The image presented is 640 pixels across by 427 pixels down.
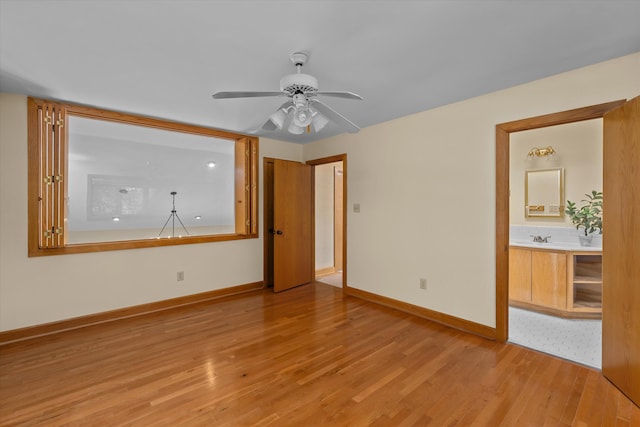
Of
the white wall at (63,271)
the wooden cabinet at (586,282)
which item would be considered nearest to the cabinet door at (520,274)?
the wooden cabinet at (586,282)

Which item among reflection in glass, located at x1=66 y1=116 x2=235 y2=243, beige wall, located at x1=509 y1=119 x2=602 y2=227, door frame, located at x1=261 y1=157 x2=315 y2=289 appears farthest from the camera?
door frame, located at x1=261 y1=157 x2=315 y2=289

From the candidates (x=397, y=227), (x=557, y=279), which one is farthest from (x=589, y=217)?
(x=397, y=227)

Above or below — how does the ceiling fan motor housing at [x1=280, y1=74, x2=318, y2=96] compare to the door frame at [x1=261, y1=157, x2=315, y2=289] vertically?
above

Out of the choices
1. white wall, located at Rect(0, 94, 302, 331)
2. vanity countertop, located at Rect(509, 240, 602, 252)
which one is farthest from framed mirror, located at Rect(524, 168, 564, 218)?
white wall, located at Rect(0, 94, 302, 331)

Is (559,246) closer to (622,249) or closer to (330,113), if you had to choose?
(622,249)

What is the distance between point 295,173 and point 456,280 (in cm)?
282

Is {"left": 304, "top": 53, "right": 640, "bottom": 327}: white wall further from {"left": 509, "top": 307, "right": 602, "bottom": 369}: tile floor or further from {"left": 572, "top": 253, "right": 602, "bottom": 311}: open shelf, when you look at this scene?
{"left": 572, "top": 253, "right": 602, "bottom": 311}: open shelf

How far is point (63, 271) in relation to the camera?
3.12m

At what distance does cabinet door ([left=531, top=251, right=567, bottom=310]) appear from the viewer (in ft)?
11.4

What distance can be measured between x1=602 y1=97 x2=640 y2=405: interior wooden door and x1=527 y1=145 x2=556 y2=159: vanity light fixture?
84.3 inches

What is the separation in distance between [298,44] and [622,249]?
8.76ft

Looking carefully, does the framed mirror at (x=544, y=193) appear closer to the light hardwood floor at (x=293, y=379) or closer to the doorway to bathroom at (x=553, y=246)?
the doorway to bathroom at (x=553, y=246)

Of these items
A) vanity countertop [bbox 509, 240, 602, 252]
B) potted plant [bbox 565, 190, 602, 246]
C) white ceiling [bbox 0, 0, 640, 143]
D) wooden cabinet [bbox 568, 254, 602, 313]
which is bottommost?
wooden cabinet [bbox 568, 254, 602, 313]

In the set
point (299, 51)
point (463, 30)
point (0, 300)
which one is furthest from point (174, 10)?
point (0, 300)
